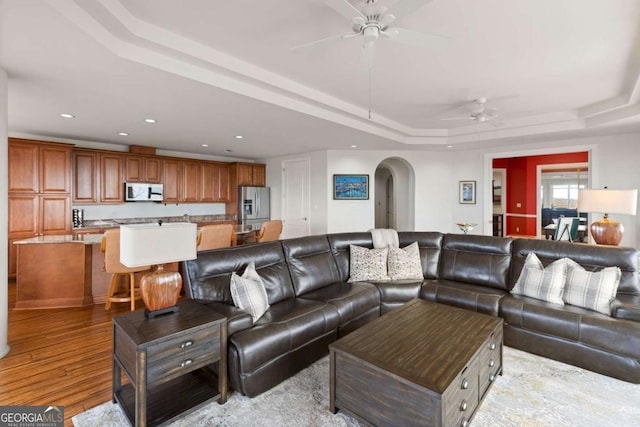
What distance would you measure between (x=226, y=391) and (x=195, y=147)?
17.3 feet

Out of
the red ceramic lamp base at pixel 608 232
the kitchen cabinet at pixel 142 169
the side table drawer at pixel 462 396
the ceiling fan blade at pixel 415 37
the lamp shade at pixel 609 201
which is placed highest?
the ceiling fan blade at pixel 415 37

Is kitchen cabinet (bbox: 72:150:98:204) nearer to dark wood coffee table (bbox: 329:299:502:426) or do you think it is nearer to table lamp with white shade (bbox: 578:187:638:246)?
dark wood coffee table (bbox: 329:299:502:426)

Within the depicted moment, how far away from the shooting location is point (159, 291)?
198cm

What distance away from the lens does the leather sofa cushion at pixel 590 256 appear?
108 inches

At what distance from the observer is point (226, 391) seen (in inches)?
79.1

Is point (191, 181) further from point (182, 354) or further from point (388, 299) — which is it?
point (182, 354)

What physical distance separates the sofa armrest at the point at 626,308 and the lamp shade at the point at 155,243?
10.7 ft

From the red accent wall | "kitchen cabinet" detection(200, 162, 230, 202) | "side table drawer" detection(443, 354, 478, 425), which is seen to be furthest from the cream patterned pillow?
the red accent wall

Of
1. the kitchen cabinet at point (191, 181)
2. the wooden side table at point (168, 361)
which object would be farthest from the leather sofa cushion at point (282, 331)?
the kitchen cabinet at point (191, 181)

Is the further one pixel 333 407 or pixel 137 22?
pixel 137 22

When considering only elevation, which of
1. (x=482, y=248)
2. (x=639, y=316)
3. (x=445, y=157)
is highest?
(x=445, y=157)

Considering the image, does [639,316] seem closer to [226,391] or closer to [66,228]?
[226,391]

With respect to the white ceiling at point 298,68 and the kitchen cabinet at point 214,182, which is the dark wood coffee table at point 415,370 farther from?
the kitchen cabinet at point 214,182

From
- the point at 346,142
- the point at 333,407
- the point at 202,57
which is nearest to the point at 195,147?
the point at 346,142
